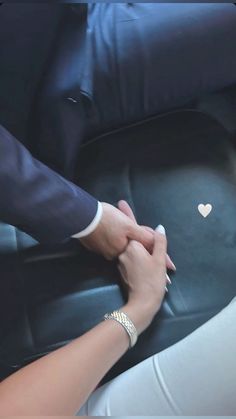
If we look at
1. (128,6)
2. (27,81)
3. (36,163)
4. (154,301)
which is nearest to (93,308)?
(154,301)

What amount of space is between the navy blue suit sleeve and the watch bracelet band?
0.14 metres

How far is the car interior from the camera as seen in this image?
0.73 metres

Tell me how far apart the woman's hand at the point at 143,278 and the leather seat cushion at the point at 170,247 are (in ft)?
0.08

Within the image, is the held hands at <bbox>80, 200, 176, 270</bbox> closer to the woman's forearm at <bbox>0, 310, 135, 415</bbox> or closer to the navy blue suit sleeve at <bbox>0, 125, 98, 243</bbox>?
the navy blue suit sleeve at <bbox>0, 125, 98, 243</bbox>

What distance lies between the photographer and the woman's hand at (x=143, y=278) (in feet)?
2.32

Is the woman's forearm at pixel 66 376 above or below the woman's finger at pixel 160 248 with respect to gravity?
below

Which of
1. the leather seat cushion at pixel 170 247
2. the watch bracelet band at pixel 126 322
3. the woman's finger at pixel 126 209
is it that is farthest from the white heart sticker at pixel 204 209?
the watch bracelet band at pixel 126 322

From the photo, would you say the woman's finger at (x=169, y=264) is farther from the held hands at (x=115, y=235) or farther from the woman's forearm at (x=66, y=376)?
the woman's forearm at (x=66, y=376)

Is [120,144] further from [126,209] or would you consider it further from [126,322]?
[126,322]

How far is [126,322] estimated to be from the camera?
2.26 ft

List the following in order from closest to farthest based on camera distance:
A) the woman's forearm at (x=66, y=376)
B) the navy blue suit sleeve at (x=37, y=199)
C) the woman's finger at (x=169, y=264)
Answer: the woman's forearm at (x=66, y=376)
the navy blue suit sleeve at (x=37, y=199)
the woman's finger at (x=169, y=264)

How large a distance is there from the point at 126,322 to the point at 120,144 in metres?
0.35

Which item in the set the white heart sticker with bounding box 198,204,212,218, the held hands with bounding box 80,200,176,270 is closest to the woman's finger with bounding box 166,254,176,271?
the held hands with bounding box 80,200,176,270

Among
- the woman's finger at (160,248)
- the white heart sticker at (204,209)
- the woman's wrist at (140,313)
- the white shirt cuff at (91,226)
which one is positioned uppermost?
the white shirt cuff at (91,226)
